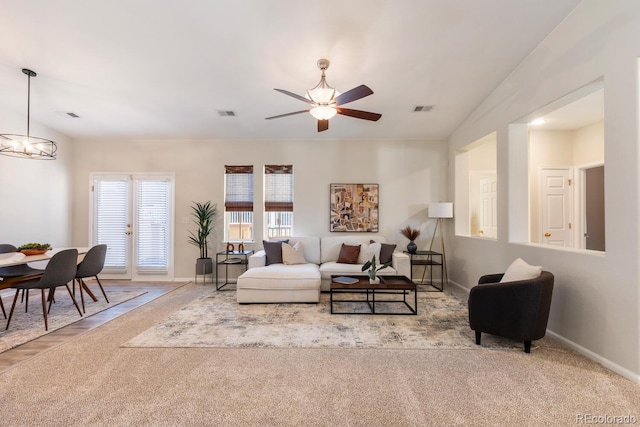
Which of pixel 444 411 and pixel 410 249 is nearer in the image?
pixel 444 411

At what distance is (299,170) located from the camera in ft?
19.4

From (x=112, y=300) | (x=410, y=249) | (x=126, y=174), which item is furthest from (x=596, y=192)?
(x=126, y=174)

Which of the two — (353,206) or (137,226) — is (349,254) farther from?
(137,226)

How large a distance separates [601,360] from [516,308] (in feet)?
2.48

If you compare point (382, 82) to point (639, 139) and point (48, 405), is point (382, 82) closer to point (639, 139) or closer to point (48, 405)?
point (639, 139)

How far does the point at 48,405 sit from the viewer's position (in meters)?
1.98

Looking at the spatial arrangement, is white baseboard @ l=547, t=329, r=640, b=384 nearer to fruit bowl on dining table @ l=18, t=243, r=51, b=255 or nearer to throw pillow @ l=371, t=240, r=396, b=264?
throw pillow @ l=371, t=240, r=396, b=264

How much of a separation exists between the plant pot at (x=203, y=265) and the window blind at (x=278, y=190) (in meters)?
1.48

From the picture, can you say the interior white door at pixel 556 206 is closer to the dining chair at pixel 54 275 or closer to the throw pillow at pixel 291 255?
the throw pillow at pixel 291 255

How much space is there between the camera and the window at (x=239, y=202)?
5926mm

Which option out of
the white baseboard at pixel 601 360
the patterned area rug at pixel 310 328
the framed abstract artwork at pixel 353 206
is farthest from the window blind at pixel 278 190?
the white baseboard at pixel 601 360

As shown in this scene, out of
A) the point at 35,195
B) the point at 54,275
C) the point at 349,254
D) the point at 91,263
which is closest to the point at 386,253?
the point at 349,254

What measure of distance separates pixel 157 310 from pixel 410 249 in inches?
165

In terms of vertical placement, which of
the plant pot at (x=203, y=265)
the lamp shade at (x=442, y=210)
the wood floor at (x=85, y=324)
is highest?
the lamp shade at (x=442, y=210)
